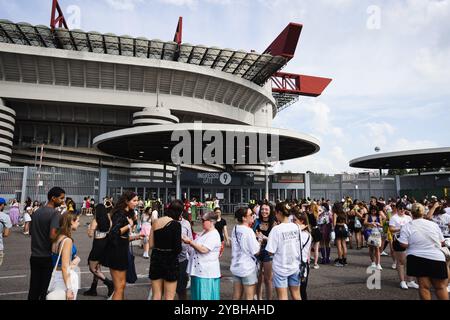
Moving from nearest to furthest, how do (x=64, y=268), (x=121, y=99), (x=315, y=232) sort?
(x=64, y=268), (x=315, y=232), (x=121, y=99)

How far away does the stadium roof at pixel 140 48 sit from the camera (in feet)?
109

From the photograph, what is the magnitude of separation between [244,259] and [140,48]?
125ft

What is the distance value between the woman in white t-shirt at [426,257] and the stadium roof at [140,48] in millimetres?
37196

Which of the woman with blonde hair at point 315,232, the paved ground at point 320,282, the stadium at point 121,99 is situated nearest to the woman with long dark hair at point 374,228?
the paved ground at point 320,282

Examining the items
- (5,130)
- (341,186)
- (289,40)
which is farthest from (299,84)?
(5,130)

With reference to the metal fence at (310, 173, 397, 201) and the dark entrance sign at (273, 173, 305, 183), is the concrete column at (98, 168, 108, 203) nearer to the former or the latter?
the dark entrance sign at (273, 173, 305, 183)

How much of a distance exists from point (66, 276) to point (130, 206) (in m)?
1.42

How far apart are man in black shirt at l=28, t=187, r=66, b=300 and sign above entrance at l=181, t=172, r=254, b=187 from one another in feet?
82.7

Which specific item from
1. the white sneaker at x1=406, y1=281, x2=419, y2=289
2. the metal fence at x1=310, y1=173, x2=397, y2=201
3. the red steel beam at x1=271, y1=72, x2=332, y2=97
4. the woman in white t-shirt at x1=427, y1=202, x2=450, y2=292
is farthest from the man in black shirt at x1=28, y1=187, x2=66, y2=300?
the red steel beam at x1=271, y1=72, x2=332, y2=97

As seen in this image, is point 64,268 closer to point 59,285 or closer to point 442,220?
point 59,285

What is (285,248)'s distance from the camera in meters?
3.94

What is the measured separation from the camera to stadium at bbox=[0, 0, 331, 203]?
30.5m

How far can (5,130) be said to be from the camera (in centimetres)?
3625
